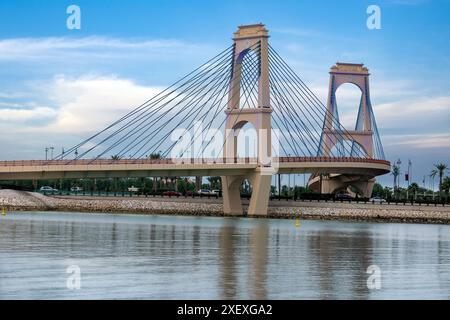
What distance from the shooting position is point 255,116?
322ft

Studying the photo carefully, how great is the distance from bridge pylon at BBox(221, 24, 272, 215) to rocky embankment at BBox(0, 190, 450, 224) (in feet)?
21.7

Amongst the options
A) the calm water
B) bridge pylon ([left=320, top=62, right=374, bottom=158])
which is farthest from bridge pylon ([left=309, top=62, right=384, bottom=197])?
the calm water

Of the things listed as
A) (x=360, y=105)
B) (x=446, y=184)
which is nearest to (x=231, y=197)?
(x=360, y=105)

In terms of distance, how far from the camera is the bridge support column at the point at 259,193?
323 ft

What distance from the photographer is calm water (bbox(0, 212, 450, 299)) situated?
29188 millimetres

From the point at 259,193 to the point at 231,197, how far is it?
6327 mm

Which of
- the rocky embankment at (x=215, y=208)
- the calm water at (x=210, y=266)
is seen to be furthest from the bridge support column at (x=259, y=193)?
the calm water at (x=210, y=266)

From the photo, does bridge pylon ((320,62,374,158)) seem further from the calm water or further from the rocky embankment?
the calm water

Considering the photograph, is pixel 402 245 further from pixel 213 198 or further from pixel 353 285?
pixel 213 198

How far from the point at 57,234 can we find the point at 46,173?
39580mm

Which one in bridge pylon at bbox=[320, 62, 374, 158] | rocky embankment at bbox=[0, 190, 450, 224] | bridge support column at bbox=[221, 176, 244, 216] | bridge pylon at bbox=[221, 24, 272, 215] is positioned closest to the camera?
bridge pylon at bbox=[221, 24, 272, 215]

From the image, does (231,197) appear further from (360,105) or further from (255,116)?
(360,105)

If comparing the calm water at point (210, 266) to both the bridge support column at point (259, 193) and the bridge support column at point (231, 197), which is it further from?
the bridge support column at point (231, 197)
